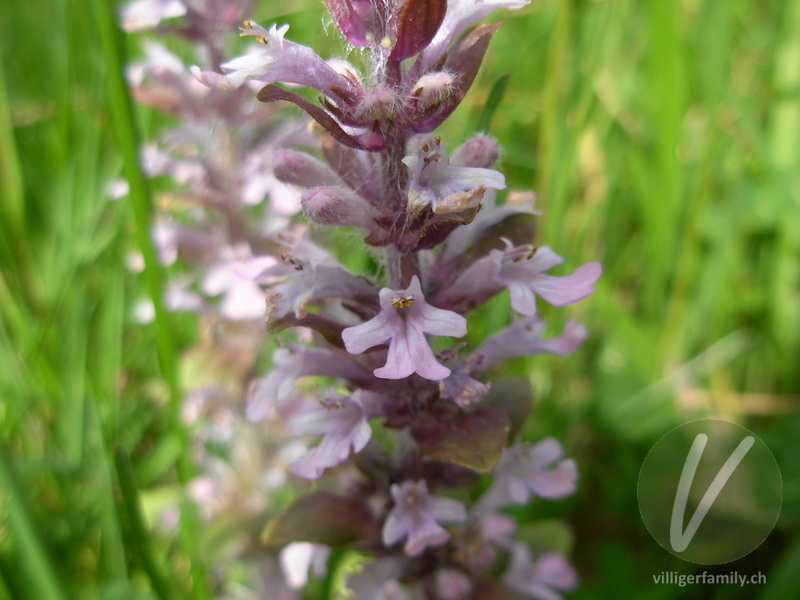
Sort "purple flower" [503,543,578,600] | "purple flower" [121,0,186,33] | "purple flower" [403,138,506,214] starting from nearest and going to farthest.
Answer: "purple flower" [403,138,506,214], "purple flower" [503,543,578,600], "purple flower" [121,0,186,33]

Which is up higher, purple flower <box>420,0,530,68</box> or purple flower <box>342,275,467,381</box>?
purple flower <box>420,0,530,68</box>

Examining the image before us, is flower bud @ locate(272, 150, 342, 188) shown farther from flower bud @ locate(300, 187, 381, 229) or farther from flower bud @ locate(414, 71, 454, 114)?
flower bud @ locate(414, 71, 454, 114)

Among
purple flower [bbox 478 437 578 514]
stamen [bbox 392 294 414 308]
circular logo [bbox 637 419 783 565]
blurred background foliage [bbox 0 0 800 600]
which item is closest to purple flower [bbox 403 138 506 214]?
stamen [bbox 392 294 414 308]

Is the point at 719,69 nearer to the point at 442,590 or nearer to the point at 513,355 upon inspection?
the point at 513,355

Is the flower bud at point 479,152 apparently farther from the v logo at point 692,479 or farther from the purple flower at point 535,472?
the v logo at point 692,479

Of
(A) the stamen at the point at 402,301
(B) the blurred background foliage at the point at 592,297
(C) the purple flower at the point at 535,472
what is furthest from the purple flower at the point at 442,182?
(B) the blurred background foliage at the point at 592,297

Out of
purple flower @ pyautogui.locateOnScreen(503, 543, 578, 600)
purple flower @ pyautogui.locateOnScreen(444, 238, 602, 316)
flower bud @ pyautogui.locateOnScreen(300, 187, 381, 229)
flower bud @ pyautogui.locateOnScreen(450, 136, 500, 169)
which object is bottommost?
purple flower @ pyautogui.locateOnScreen(503, 543, 578, 600)

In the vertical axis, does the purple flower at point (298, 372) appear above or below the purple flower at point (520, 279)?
below
